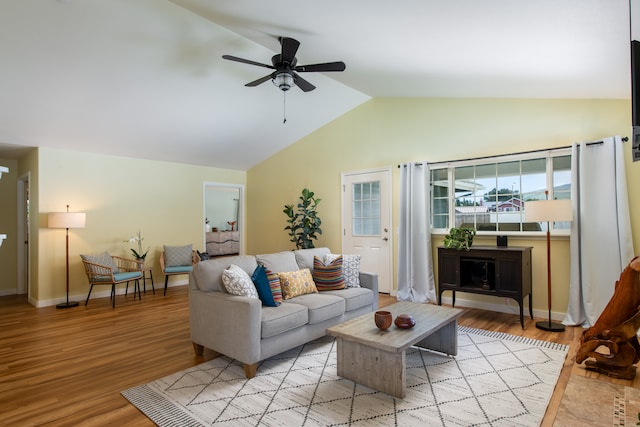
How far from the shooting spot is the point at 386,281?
562cm

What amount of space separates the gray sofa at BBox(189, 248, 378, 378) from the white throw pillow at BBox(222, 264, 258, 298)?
79 millimetres

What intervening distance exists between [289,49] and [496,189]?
3.26 m

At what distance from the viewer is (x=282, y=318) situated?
2.90 meters

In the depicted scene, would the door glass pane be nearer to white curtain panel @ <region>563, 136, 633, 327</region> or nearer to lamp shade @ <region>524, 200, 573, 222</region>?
lamp shade @ <region>524, 200, 573, 222</region>

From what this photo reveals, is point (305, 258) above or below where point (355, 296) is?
above

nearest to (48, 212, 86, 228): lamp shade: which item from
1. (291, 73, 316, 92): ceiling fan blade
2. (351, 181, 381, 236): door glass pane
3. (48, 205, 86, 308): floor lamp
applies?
(48, 205, 86, 308): floor lamp

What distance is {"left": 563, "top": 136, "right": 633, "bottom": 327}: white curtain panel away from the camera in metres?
3.63

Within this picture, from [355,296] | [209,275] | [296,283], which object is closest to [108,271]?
[209,275]

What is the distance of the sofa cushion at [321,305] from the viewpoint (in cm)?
320

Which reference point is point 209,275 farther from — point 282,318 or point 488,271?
point 488,271

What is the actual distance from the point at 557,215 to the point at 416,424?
108 inches

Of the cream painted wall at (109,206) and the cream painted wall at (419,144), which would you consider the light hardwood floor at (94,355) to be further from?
the cream painted wall at (419,144)

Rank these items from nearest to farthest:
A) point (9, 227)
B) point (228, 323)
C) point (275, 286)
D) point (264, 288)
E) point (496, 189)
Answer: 1. point (228, 323)
2. point (264, 288)
3. point (275, 286)
4. point (496, 189)
5. point (9, 227)

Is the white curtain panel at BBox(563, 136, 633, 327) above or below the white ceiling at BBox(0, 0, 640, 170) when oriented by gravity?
below
